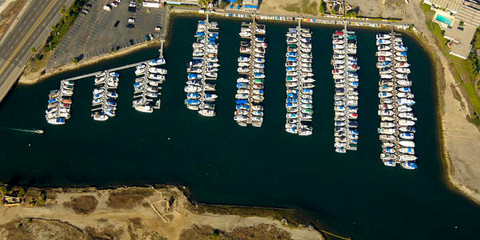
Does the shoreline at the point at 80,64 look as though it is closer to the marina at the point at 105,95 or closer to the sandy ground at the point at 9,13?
the marina at the point at 105,95

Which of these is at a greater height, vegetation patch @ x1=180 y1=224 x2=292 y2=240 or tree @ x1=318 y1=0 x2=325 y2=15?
tree @ x1=318 y1=0 x2=325 y2=15

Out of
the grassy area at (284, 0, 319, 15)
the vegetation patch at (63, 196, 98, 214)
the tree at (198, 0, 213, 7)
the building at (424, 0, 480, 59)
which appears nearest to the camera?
the vegetation patch at (63, 196, 98, 214)

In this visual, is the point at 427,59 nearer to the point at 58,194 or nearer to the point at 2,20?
the point at 58,194

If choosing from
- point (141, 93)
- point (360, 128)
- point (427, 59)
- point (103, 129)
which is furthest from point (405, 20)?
point (103, 129)

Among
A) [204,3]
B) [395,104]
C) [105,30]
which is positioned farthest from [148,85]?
[395,104]

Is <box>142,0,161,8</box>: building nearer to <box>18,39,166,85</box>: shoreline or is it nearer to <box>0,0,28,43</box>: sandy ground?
<box>18,39,166,85</box>: shoreline

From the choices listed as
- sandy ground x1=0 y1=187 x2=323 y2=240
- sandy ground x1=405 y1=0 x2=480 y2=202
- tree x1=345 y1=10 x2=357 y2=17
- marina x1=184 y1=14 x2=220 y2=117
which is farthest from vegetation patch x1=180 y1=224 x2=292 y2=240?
tree x1=345 y1=10 x2=357 y2=17

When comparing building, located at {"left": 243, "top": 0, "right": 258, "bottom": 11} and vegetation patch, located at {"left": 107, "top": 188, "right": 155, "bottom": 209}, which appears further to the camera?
building, located at {"left": 243, "top": 0, "right": 258, "bottom": 11}
